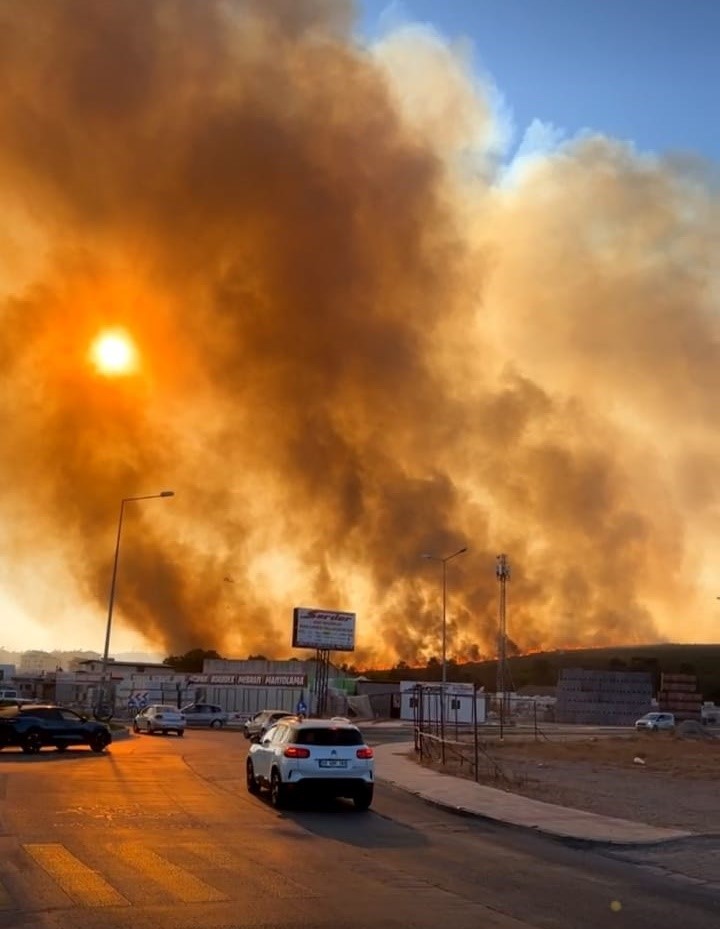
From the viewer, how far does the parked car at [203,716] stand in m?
53.5

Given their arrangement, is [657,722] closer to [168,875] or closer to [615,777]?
[615,777]

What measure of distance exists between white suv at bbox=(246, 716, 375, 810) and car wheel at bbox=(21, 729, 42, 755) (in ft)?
45.2

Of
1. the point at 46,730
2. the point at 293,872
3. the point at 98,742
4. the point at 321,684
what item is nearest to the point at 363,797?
the point at 293,872

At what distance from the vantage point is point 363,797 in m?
17.2

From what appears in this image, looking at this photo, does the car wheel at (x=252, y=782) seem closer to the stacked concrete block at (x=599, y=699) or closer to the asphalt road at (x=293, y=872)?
the asphalt road at (x=293, y=872)

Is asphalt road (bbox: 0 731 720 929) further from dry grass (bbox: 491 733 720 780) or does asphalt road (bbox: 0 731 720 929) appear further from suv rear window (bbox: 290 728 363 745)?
dry grass (bbox: 491 733 720 780)

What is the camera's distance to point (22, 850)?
1116cm

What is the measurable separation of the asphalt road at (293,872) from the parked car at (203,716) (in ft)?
119

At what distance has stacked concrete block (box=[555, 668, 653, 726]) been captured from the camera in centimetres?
7881

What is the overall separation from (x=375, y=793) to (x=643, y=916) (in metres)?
11.8

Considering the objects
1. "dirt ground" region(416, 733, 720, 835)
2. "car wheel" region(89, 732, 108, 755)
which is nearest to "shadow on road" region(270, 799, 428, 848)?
"dirt ground" region(416, 733, 720, 835)

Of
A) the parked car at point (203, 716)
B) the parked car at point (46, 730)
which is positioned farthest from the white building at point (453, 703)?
the parked car at point (46, 730)

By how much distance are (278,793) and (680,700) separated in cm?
6354

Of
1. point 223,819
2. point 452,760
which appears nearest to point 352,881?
point 223,819
